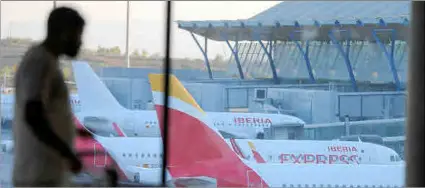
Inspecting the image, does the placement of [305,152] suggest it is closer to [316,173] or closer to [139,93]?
[316,173]

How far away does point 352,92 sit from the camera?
674 centimetres

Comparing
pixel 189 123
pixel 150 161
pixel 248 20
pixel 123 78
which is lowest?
pixel 150 161

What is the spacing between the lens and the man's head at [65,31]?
195cm

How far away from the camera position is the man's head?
195cm

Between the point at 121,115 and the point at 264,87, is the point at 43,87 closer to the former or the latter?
the point at 264,87

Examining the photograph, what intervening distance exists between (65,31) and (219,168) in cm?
595

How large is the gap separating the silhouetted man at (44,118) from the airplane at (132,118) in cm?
618

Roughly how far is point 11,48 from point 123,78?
7.14 feet

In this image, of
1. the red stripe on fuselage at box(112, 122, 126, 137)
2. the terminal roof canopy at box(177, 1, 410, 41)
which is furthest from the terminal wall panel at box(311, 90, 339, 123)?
the red stripe on fuselage at box(112, 122, 126, 137)

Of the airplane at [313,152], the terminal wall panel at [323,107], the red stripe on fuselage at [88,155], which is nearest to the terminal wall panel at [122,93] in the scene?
the airplane at [313,152]

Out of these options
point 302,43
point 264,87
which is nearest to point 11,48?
point 302,43

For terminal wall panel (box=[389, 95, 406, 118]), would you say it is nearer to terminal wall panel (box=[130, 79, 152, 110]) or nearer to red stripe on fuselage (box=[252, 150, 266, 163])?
red stripe on fuselage (box=[252, 150, 266, 163])

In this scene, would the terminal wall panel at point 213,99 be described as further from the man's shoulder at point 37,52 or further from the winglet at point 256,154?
the man's shoulder at point 37,52

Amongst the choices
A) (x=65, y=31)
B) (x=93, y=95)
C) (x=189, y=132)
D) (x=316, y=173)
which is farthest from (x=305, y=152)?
(x=65, y=31)
